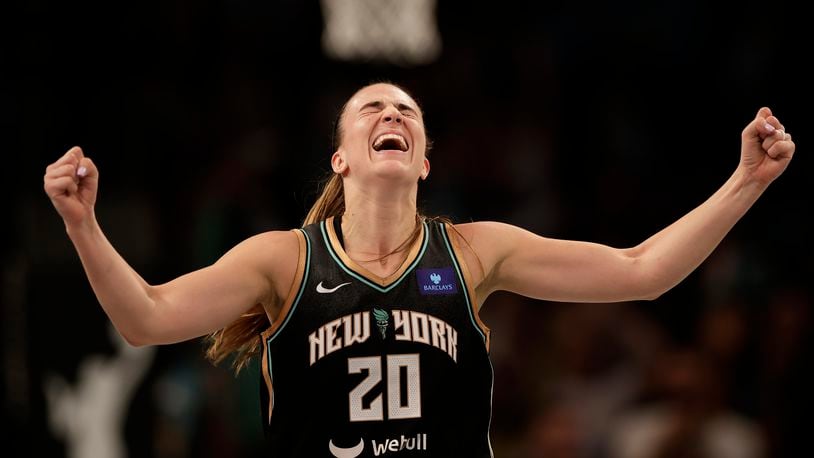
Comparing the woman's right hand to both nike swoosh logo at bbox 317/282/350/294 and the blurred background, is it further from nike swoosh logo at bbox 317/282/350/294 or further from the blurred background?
the blurred background

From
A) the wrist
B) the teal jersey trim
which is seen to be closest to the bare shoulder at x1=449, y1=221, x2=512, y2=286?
the teal jersey trim

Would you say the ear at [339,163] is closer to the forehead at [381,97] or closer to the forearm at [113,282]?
the forehead at [381,97]

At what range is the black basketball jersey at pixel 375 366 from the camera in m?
3.79

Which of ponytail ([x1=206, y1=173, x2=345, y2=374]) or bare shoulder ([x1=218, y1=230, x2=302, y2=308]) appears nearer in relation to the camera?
bare shoulder ([x1=218, y1=230, x2=302, y2=308])

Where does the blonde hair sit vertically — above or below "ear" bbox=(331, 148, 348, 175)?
below

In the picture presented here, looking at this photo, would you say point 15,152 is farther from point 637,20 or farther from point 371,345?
point 637,20

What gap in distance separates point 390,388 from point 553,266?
2.40 ft

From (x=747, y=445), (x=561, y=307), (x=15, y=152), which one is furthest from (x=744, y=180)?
(x=15, y=152)

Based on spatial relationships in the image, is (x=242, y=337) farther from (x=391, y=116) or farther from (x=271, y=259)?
(x=391, y=116)

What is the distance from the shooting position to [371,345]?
3.84 metres

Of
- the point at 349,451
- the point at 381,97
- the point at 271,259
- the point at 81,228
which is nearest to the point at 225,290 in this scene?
the point at 271,259

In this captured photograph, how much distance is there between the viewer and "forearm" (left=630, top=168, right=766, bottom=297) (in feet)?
13.1

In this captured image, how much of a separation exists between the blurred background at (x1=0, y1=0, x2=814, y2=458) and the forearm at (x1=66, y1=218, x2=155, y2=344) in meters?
3.37

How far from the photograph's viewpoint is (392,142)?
13.7 feet
